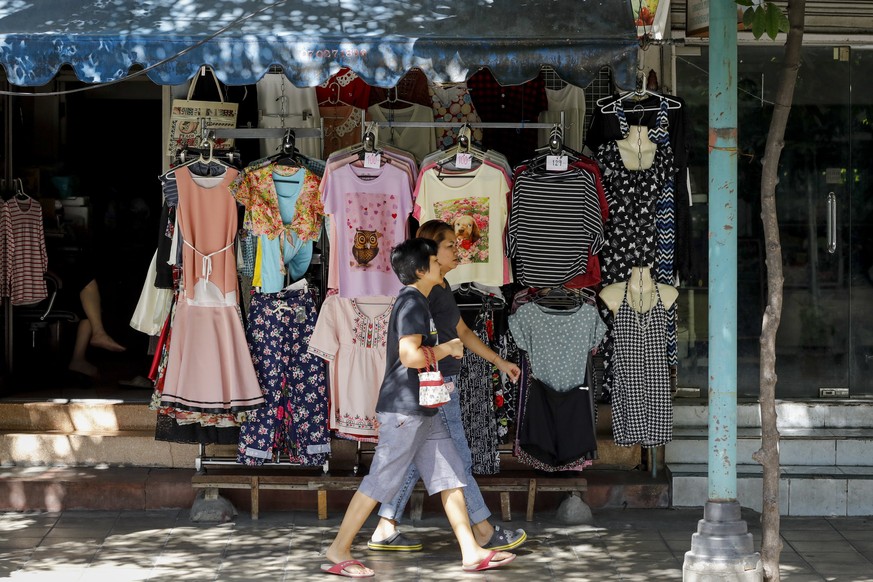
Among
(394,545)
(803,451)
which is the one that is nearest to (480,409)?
(394,545)

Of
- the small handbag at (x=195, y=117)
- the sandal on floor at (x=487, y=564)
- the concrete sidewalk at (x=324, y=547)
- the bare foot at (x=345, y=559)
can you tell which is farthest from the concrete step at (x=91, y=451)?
the sandal on floor at (x=487, y=564)

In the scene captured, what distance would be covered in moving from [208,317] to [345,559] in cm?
183

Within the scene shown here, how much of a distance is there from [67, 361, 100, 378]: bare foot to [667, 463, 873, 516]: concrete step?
15.4ft

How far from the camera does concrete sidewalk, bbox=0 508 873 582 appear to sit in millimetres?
6410

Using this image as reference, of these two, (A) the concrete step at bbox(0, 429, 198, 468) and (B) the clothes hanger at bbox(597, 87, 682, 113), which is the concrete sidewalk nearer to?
(A) the concrete step at bbox(0, 429, 198, 468)

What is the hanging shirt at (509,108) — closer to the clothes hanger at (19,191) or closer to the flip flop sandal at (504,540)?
the flip flop sandal at (504,540)

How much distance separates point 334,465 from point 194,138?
2.33 metres

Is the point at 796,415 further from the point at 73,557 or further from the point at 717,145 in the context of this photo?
the point at 73,557

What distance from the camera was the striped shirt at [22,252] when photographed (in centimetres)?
856

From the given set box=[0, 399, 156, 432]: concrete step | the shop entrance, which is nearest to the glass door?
the shop entrance

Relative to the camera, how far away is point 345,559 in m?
6.38

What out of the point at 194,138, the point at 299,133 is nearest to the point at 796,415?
the point at 299,133

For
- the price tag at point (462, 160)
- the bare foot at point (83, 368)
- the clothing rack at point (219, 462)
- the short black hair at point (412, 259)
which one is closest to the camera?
the short black hair at point (412, 259)

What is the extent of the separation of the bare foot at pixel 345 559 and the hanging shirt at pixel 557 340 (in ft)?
5.53
